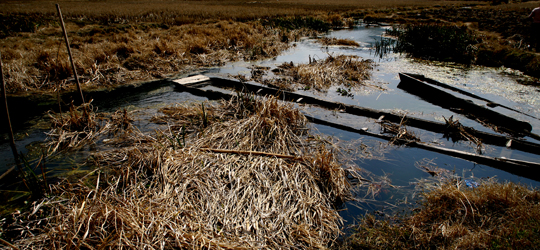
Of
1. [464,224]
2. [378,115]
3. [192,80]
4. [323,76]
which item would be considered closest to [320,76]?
[323,76]

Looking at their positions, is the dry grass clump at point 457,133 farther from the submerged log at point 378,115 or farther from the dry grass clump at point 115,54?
the dry grass clump at point 115,54

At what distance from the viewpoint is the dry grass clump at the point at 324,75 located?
7.72 m

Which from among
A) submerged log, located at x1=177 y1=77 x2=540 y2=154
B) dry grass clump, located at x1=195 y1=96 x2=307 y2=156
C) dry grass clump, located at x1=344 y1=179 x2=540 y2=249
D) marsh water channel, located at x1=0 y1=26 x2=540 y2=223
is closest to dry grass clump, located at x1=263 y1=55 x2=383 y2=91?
marsh water channel, located at x1=0 y1=26 x2=540 y2=223

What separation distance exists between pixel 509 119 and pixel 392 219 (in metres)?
3.80

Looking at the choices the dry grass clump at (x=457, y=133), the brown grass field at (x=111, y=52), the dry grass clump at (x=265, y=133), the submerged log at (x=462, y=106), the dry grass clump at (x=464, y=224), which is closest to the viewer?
the dry grass clump at (x=464, y=224)

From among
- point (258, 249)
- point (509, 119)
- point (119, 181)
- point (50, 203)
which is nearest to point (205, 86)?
point (119, 181)

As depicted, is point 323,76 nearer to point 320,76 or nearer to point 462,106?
point 320,76

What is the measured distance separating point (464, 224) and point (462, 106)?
4218 millimetres

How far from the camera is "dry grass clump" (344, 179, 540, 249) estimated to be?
8.16ft

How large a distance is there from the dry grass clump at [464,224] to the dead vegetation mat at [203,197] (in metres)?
0.50

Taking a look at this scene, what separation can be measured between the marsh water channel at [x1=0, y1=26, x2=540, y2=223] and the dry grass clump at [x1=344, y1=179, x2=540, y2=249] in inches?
13.9

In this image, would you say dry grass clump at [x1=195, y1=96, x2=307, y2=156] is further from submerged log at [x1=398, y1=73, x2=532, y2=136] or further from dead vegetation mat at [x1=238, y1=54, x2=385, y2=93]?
submerged log at [x1=398, y1=73, x2=532, y2=136]

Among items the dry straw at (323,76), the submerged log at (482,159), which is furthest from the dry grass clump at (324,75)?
the submerged log at (482,159)

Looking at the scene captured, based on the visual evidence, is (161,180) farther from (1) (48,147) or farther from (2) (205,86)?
(2) (205,86)
